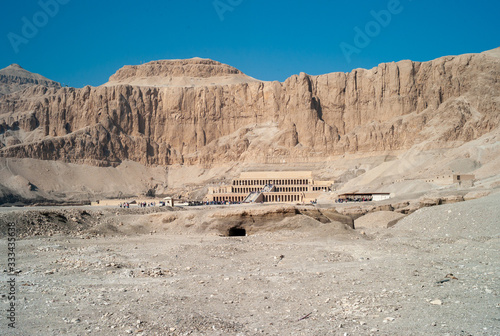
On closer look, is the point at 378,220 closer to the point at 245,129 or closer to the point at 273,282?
the point at 273,282

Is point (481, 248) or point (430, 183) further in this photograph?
point (430, 183)

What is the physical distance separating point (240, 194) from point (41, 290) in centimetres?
7268

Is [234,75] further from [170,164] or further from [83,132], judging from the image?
[83,132]

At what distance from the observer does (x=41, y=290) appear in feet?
47.2

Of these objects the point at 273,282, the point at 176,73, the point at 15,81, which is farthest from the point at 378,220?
the point at 15,81

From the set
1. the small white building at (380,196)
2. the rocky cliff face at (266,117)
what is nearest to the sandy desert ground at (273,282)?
the small white building at (380,196)

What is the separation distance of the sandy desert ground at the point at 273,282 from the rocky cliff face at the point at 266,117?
7137cm

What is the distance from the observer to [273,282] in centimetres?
1580

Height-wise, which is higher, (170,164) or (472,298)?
(170,164)

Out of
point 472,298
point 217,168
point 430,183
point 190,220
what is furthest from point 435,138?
point 472,298

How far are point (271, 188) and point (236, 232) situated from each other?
55.6 m

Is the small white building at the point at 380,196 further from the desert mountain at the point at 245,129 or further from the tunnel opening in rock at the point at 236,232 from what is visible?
the tunnel opening in rock at the point at 236,232

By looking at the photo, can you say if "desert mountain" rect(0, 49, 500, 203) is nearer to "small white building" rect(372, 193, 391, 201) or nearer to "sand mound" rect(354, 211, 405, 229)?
"small white building" rect(372, 193, 391, 201)

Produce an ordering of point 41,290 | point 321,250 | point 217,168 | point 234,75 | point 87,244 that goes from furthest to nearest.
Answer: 1. point 234,75
2. point 217,168
3. point 87,244
4. point 321,250
5. point 41,290
